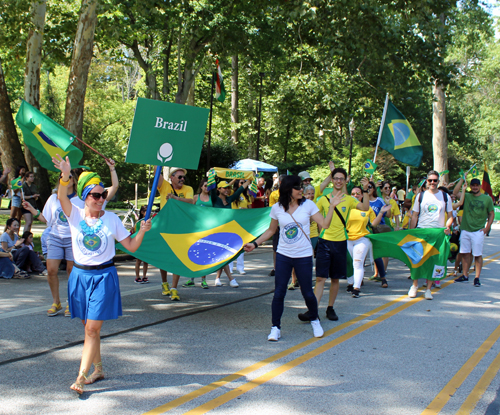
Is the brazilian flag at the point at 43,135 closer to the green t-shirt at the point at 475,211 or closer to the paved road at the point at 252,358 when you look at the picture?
the paved road at the point at 252,358

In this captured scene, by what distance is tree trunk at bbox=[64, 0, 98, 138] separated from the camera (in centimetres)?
1437

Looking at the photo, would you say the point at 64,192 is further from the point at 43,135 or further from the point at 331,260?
the point at 331,260

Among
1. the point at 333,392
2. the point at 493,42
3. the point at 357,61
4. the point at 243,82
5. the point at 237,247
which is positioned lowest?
the point at 333,392

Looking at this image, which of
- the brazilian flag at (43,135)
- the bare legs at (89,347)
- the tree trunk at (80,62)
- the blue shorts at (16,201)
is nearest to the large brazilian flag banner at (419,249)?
the brazilian flag at (43,135)

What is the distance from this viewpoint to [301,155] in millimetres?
44062

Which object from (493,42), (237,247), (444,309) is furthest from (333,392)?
(493,42)

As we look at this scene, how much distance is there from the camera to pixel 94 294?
14.1 feet

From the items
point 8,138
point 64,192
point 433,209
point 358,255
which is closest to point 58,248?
point 64,192

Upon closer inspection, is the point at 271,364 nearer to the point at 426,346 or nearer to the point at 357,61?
the point at 426,346

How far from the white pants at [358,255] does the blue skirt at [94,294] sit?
5.10 metres

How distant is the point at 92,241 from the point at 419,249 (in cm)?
637

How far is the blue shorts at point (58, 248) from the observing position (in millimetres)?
6770

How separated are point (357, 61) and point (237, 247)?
468 inches

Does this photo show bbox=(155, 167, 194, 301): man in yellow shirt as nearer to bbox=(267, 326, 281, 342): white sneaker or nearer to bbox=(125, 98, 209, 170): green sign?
bbox=(125, 98, 209, 170): green sign
